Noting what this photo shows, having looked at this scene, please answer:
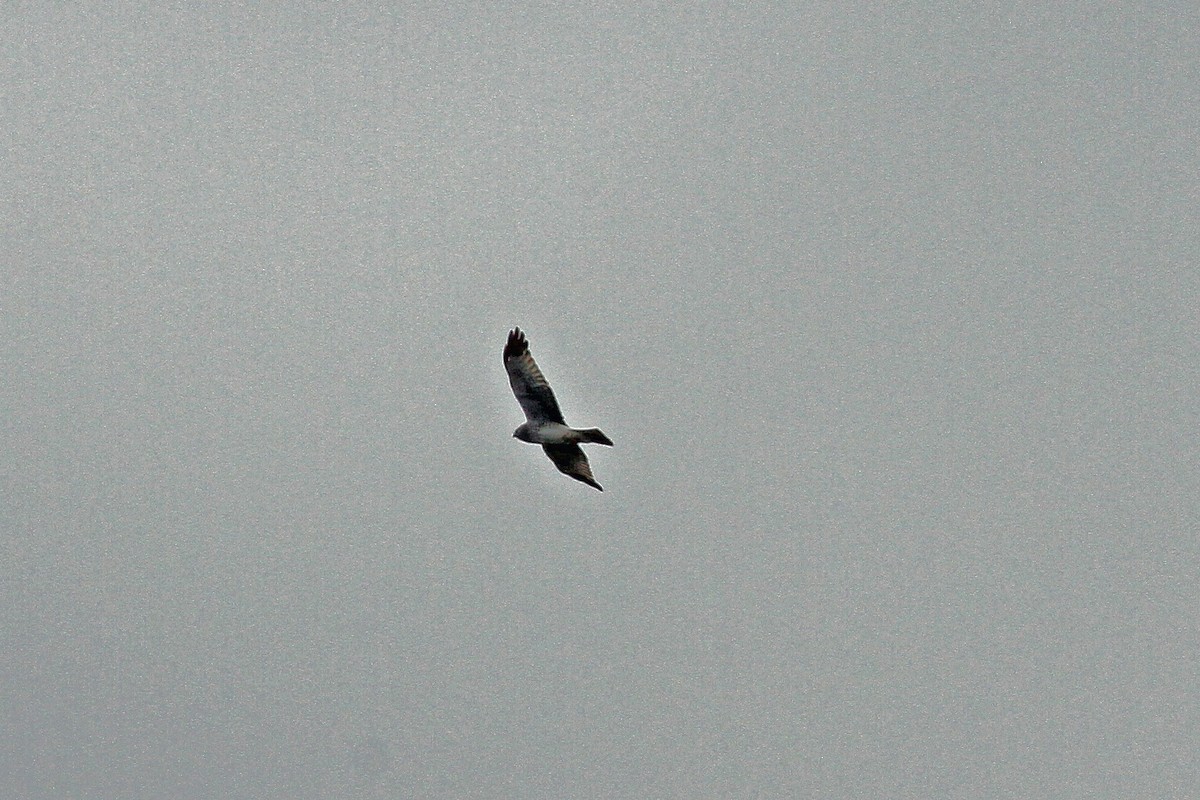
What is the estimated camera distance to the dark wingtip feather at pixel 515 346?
161 ft

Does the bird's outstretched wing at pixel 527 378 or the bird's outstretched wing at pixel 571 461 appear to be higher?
the bird's outstretched wing at pixel 527 378

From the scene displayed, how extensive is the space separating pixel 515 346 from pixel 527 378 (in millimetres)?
1471

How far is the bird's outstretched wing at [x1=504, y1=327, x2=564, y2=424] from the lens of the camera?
49.1m

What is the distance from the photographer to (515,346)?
4909 centimetres

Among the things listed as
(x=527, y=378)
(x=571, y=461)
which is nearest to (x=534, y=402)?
(x=527, y=378)

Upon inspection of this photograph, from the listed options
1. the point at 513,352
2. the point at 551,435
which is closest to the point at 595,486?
the point at 551,435

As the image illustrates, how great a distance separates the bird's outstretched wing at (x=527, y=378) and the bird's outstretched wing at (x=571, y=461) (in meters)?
1.55

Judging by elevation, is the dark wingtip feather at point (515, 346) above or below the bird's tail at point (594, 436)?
above

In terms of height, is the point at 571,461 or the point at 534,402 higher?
the point at 534,402

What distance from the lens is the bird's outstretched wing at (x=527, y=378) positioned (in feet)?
161

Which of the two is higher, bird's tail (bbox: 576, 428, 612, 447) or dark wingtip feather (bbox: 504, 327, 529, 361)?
dark wingtip feather (bbox: 504, 327, 529, 361)

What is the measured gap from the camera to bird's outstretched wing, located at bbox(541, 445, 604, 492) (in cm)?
5009

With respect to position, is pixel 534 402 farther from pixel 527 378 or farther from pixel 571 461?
pixel 571 461

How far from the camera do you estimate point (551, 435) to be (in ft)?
160
